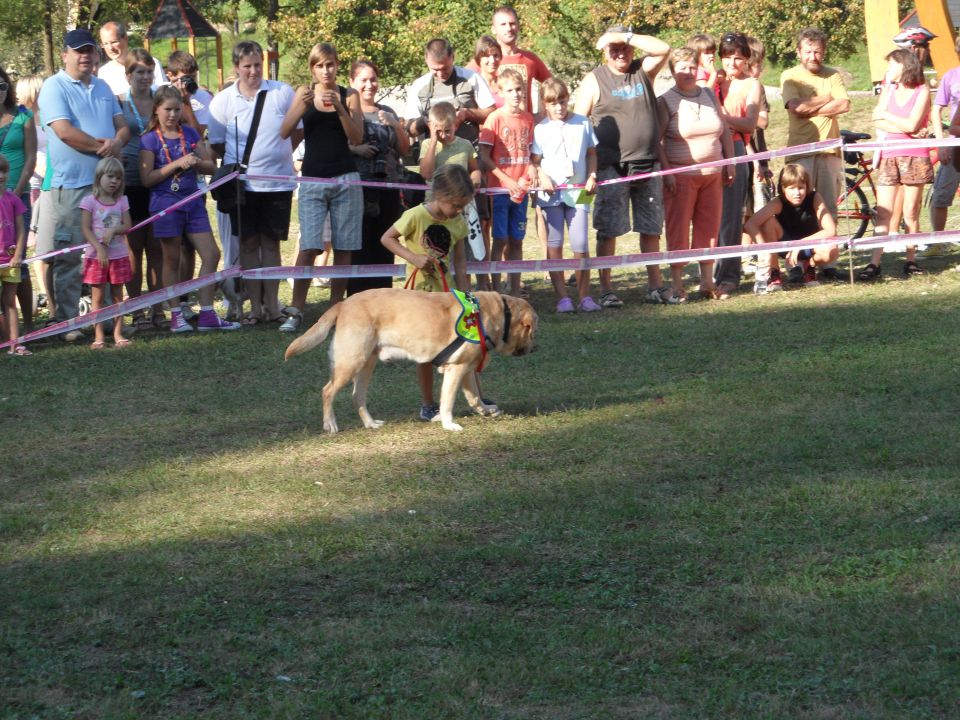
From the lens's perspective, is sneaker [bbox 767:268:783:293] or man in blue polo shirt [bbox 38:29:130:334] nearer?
man in blue polo shirt [bbox 38:29:130:334]

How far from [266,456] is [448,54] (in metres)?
5.62

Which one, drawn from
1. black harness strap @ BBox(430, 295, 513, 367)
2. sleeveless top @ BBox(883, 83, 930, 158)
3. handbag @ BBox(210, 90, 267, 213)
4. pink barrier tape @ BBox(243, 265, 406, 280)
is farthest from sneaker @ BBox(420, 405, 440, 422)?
sleeveless top @ BBox(883, 83, 930, 158)

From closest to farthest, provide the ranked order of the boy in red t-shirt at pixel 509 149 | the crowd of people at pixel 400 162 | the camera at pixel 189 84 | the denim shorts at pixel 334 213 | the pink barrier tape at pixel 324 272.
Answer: the crowd of people at pixel 400 162
the denim shorts at pixel 334 213
the pink barrier tape at pixel 324 272
the boy in red t-shirt at pixel 509 149
the camera at pixel 189 84

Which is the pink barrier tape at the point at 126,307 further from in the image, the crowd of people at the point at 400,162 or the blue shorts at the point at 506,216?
the blue shorts at the point at 506,216

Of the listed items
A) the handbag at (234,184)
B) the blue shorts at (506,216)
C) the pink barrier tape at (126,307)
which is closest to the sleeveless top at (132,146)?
the handbag at (234,184)

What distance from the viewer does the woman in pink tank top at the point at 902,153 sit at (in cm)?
1304

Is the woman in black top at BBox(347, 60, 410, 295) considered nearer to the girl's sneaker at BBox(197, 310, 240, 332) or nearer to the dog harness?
the girl's sneaker at BBox(197, 310, 240, 332)

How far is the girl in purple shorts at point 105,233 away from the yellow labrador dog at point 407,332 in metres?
3.67

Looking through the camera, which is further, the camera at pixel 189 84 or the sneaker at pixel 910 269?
the sneaker at pixel 910 269

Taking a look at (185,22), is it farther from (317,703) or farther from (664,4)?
(317,703)

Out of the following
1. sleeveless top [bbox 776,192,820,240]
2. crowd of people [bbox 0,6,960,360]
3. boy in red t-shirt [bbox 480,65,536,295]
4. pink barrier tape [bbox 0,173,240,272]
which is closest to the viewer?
pink barrier tape [bbox 0,173,240,272]

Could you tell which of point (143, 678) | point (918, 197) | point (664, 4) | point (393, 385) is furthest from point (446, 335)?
point (664, 4)

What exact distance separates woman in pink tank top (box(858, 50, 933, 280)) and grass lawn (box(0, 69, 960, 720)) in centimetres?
375

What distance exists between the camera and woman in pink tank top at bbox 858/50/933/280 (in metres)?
13.0
